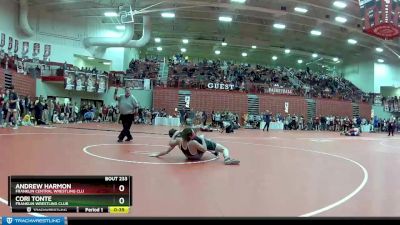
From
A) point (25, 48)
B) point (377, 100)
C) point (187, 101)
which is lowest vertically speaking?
point (187, 101)

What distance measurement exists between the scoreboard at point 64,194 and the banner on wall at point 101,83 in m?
27.6

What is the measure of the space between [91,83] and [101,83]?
939 millimetres

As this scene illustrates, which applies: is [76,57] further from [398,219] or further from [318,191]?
[398,219]

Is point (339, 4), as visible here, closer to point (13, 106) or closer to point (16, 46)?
point (13, 106)

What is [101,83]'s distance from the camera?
94.6ft

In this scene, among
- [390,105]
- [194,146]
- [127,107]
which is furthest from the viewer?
[390,105]

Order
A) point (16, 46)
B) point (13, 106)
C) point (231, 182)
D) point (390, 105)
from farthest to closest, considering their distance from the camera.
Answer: point (390, 105)
point (16, 46)
point (13, 106)
point (231, 182)

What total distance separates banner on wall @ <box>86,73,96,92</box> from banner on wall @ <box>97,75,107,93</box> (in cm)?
37

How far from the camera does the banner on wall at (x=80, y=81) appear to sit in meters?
27.3

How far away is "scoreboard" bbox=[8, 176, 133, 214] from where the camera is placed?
73.6 inches

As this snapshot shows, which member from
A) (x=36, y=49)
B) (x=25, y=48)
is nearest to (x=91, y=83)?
(x=36, y=49)

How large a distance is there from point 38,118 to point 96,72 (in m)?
9.70

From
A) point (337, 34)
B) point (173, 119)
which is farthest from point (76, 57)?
point (337, 34)

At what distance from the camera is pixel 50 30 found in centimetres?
2958
